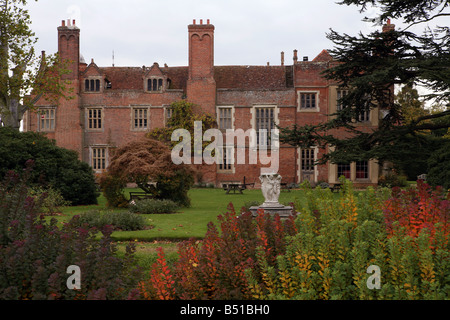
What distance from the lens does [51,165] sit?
18844 millimetres

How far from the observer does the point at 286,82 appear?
1329 inches

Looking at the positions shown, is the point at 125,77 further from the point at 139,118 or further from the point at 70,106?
the point at 70,106

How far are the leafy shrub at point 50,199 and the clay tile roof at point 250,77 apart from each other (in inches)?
722

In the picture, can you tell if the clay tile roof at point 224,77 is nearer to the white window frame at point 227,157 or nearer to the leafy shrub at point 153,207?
the white window frame at point 227,157

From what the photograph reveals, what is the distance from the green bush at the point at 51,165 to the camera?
1803cm

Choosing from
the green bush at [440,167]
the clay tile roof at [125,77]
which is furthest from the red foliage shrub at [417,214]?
the clay tile roof at [125,77]

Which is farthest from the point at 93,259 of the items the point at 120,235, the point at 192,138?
the point at 192,138

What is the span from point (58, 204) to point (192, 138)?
15.1 metres

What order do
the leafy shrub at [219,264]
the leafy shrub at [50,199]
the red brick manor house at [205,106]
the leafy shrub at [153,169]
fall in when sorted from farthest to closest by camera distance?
the red brick manor house at [205,106]
the leafy shrub at [153,169]
the leafy shrub at [50,199]
the leafy shrub at [219,264]

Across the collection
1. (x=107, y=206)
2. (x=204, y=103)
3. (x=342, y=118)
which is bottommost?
(x=107, y=206)

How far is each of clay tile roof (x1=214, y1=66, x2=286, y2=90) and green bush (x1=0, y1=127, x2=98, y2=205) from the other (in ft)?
54.4

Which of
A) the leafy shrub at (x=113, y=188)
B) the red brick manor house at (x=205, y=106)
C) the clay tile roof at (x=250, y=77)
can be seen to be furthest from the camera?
the clay tile roof at (x=250, y=77)

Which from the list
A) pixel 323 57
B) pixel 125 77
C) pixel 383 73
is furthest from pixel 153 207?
pixel 323 57
